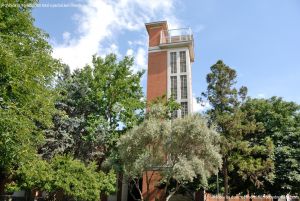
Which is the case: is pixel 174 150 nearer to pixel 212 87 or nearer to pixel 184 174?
pixel 184 174

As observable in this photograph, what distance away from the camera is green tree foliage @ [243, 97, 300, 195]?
2548 cm

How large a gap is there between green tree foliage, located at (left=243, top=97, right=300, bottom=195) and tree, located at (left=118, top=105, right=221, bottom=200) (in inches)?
363

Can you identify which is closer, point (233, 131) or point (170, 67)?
point (233, 131)

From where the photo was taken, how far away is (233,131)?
22.9m

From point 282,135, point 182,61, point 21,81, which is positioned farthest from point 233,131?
point 21,81

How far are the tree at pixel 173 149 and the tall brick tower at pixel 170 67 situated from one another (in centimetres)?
1027

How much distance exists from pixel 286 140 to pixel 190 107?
909cm

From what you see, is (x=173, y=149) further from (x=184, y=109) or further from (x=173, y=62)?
(x=173, y=62)

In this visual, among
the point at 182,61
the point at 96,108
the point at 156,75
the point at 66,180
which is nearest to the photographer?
the point at 66,180

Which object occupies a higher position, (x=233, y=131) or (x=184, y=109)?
(x=184, y=109)

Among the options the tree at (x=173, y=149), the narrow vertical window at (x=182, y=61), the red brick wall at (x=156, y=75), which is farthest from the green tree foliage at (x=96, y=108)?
the tree at (x=173, y=149)

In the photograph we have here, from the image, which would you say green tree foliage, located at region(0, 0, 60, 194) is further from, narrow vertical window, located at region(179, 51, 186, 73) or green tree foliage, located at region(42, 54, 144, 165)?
narrow vertical window, located at region(179, 51, 186, 73)

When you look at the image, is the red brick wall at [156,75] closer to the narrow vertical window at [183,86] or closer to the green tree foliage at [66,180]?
the narrow vertical window at [183,86]

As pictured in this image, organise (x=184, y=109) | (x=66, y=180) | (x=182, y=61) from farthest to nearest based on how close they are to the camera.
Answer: (x=182, y=61)
(x=184, y=109)
(x=66, y=180)
